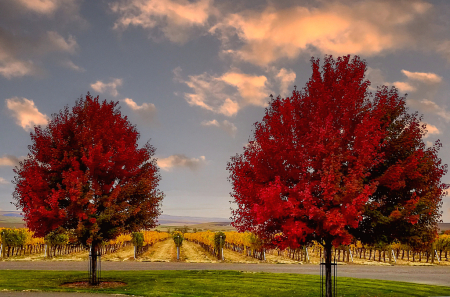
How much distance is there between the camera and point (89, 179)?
18.1 meters

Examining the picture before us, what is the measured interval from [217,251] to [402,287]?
1220 inches

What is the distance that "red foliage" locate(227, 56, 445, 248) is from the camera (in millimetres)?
10852

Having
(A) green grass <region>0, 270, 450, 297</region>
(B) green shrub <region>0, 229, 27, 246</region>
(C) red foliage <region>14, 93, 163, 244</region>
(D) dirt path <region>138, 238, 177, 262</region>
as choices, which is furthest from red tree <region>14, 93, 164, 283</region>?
(B) green shrub <region>0, 229, 27, 246</region>

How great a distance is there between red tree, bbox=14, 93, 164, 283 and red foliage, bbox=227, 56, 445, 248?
24.1 feet

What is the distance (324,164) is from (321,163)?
0.53m

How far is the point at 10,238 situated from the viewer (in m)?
47.0

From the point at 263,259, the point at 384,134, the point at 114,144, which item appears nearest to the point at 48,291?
the point at 114,144

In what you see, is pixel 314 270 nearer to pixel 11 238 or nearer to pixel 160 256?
pixel 160 256

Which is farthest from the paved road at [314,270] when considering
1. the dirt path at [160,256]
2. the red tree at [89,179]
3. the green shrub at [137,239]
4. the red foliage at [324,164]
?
the red foliage at [324,164]

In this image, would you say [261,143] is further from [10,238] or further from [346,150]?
[10,238]

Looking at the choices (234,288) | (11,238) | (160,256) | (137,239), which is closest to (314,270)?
(234,288)

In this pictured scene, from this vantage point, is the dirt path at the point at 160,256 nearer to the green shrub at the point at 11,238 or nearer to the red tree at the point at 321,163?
the green shrub at the point at 11,238

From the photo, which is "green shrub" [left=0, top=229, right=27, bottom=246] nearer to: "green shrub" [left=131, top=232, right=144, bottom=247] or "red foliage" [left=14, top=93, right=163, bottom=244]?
"green shrub" [left=131, top=232, right=144, bottom=247]

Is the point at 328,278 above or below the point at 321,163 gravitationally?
below
